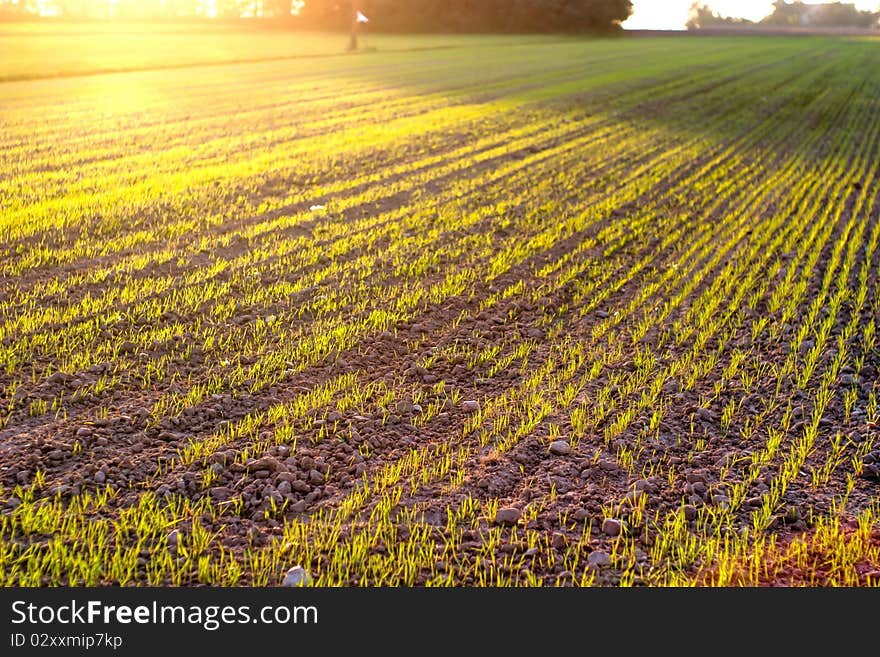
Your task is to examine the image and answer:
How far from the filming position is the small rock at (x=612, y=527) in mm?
3949

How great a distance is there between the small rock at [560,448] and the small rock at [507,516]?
0.70 m

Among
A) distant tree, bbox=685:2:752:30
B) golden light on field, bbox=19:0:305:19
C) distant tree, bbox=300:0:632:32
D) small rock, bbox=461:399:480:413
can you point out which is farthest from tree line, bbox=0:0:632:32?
small rock, bbox=461:399:480:413

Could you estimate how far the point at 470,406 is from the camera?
5.24m

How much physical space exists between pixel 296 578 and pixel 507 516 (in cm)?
109

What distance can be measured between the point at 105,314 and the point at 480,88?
21320 mm

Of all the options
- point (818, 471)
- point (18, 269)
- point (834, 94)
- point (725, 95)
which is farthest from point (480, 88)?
point (818, 471)

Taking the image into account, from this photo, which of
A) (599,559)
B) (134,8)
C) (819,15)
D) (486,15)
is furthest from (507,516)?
(819,15)

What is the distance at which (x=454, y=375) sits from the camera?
571 cm

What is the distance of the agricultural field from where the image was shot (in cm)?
381

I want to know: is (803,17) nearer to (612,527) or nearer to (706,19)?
(706,19)

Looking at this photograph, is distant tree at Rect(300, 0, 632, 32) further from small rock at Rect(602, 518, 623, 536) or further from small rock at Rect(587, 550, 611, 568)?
small rock at Rect(587, 550, 611, 568)

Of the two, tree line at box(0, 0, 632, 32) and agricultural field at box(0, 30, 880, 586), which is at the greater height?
tree line at box(0, 0, 632, 32)

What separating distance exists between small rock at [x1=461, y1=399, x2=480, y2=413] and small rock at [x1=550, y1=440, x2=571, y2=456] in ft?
2.17

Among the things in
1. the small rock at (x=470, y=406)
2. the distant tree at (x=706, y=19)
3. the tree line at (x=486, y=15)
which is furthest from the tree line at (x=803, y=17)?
the small rock at (x=470, y=406)
